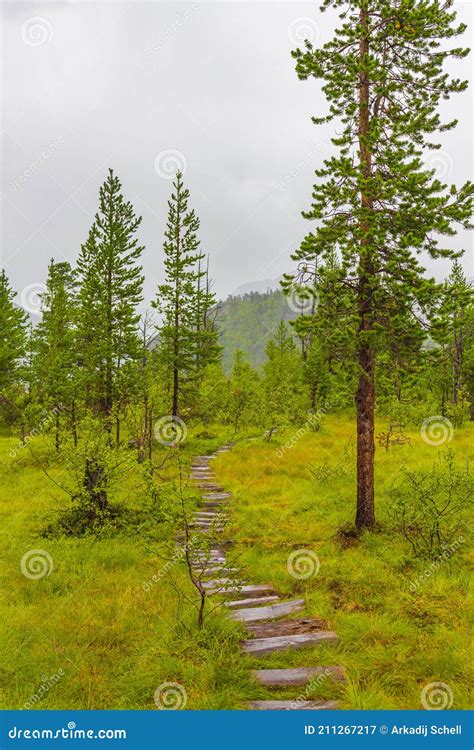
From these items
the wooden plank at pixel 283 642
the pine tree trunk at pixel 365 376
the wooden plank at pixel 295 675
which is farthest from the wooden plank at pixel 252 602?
the pine tree trunk at pixel 365 376

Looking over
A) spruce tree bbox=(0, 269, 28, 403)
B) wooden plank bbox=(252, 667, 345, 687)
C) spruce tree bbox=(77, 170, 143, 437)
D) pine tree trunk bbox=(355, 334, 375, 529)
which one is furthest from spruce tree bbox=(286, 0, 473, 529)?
spruce tree bbox=(0, 269, 28, 403)

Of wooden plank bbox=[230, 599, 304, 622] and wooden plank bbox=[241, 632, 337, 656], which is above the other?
wooden plank bbox=[241, 632, 337, 656]

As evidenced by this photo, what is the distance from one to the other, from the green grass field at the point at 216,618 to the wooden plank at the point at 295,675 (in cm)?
13

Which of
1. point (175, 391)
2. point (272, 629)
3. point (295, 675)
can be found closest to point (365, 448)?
point (272, 629)

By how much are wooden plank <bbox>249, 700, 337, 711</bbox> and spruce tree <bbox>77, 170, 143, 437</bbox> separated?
19.2 metres

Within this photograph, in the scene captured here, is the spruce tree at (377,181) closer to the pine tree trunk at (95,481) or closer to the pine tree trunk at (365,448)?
the pine tree trunk at (365,448)

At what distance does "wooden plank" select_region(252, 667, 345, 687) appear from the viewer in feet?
16.3

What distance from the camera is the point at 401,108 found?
388 inches

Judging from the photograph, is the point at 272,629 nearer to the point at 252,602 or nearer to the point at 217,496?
the point at 252,602

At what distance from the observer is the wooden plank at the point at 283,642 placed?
5.63 metres

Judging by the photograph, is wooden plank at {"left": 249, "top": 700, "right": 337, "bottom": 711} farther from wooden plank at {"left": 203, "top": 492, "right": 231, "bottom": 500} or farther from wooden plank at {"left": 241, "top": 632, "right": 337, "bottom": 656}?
wooden plank at {"left": 203, "top": 492, "right": 231, "bottom": 500}

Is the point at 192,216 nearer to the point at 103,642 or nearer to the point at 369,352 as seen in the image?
the point at 369,352

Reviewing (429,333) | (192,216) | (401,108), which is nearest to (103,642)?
(429,333)

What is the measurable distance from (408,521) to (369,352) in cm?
385
